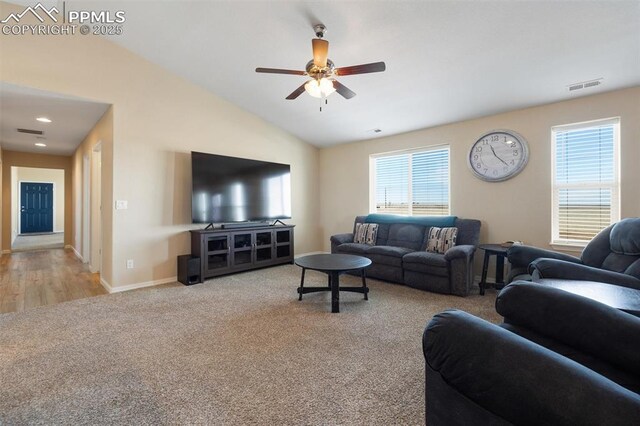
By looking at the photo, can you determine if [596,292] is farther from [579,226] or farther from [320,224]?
[320,224]

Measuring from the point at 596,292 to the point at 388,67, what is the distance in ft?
9.34

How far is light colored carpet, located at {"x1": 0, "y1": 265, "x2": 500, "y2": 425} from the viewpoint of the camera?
1.65 m

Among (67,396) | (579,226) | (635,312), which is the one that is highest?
(579,226)

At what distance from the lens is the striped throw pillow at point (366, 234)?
5009 mm

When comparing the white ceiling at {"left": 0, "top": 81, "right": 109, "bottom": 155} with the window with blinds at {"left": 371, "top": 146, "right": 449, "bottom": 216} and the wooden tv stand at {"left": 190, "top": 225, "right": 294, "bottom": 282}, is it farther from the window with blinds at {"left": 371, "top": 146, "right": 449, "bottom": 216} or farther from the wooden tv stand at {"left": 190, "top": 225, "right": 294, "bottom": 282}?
the window with blinds at {"left": 371, "top": 146, "right": 449, "bottom": 216}

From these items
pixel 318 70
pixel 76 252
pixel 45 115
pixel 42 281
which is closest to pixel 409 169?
pixel 318 70

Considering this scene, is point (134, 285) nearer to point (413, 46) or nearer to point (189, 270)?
point (189, 270)

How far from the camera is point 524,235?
3943 millimetres

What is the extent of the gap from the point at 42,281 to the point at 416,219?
5752mm

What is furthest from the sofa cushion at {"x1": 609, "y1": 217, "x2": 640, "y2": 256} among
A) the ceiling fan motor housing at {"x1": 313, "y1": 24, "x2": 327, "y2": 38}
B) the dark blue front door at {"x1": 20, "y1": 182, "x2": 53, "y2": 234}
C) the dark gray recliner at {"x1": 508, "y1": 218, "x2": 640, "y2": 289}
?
the dark blue front door at {"x1": 20, "y1": 182, "x2": 53, "y2": 234}

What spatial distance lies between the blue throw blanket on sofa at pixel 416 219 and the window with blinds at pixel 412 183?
313 millimetres

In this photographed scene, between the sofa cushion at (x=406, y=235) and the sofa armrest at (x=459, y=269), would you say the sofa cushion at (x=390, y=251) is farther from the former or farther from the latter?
the sofa armrest at (x=459, y=269)

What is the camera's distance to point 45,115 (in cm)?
423

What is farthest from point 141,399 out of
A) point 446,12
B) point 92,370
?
point 446,12
